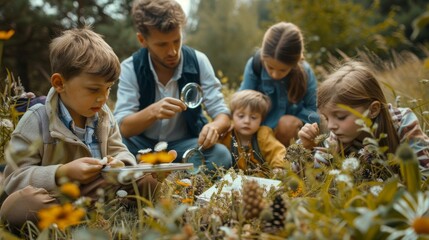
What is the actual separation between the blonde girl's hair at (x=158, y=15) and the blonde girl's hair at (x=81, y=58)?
2.56 feet

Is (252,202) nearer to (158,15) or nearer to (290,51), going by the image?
(158,15)

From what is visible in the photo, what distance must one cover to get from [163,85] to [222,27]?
43.6 feet

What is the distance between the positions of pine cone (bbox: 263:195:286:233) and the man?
A: 141 centimetres

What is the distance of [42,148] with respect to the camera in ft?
7.16

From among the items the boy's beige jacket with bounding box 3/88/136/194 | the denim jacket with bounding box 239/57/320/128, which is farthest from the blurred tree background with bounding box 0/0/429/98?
the boy's beige jacket with bounding box 3/88/136/194

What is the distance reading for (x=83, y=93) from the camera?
7.27 feet

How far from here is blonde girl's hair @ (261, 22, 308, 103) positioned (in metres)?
3.34

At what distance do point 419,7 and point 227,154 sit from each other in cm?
1505

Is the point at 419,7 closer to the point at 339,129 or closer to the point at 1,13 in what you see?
the point at 1,13

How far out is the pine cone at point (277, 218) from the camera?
1567 mm

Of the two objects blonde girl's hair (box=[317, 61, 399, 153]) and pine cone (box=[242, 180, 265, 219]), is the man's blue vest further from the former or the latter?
pine cone (box=[242, 180, 265, 219])

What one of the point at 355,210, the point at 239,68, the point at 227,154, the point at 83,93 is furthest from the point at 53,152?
the point at 239,68

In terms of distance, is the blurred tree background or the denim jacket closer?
the denim jacket

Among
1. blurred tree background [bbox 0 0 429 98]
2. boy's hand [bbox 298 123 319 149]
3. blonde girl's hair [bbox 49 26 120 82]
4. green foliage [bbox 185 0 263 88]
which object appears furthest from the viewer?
green foliage [bbox 185 0 263 88]
